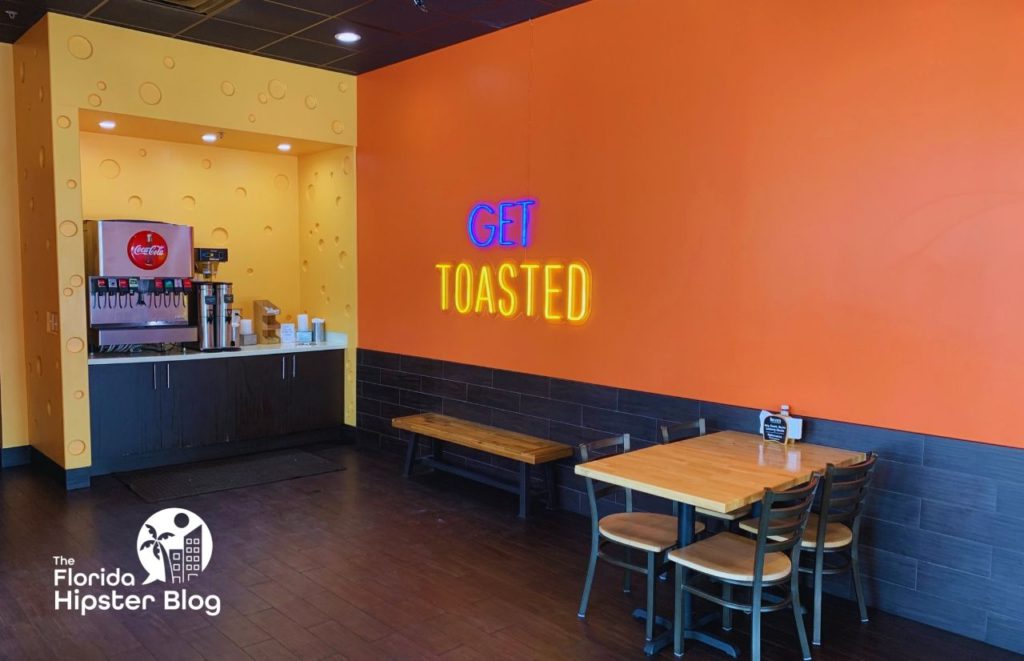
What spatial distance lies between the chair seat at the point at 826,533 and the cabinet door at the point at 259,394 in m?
4.41

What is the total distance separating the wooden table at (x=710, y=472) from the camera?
296 cm

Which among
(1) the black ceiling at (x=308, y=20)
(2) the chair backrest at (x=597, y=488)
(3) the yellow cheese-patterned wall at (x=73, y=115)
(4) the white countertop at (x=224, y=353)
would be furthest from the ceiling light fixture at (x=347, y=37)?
(2) the chair backrest at (x=597, y=488)

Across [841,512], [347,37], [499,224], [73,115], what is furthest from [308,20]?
[841,512]

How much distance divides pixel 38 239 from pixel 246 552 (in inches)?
124

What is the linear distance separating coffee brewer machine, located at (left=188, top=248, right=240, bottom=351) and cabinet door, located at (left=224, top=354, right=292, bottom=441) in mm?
199

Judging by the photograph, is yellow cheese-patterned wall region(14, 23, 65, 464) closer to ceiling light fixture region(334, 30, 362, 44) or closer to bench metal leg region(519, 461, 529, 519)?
ceiling light fixture region(334, 30, 362, 44)

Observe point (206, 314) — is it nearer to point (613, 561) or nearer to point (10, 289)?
point (10, 289)

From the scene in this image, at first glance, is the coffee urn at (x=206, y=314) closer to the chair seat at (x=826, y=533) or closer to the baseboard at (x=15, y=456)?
the baseboard at (x=15, y=456)

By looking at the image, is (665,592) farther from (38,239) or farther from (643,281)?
(38,239)

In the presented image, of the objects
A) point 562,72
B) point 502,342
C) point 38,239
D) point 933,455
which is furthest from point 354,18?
point 933,455

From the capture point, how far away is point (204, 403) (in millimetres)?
6102

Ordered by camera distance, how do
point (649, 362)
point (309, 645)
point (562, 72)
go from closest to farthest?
point (309, 645) → point (649, 362) → point (562, 72)

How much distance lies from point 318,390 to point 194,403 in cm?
110

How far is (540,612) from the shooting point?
3.56 m
